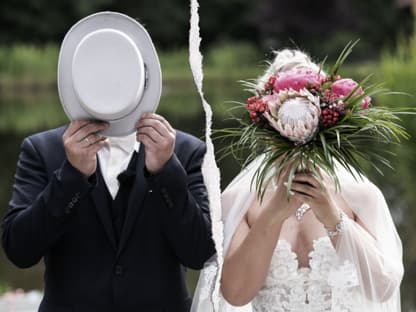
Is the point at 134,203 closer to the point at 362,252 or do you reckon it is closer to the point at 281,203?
the point at 281,203

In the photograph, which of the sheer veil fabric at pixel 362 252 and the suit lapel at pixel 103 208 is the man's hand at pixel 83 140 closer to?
the suit lapel at pixel 103 208

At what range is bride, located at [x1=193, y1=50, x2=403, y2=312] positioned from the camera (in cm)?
300

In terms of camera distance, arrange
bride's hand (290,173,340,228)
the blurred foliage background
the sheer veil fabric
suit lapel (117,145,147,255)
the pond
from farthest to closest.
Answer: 1. the blurred foliage background
2. the pond
3. the sheer veil fabric
4. suit lapel (117,145,147,255)
5. bride's hand (290,173,340,228)

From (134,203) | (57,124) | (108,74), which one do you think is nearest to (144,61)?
(108,74)

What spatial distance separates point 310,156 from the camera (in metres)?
2.78

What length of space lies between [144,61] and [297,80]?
48 cm

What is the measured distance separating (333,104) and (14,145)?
16.3 metres

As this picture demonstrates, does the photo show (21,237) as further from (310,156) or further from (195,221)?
(310,156)

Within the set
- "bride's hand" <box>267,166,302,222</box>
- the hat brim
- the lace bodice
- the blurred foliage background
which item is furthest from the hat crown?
the blurred foliage background

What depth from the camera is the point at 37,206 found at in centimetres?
283

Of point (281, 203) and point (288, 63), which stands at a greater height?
point (288, 63)

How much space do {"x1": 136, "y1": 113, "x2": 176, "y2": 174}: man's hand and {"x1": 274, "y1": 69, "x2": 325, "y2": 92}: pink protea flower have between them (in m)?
A: 0.37

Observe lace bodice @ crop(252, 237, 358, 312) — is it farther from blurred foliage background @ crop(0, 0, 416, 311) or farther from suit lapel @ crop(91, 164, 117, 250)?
blurred foliage background @ crop(0, 0, 416, 311)

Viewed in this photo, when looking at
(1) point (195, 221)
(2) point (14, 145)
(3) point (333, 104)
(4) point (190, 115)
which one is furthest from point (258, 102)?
(4) point (190, 115)
